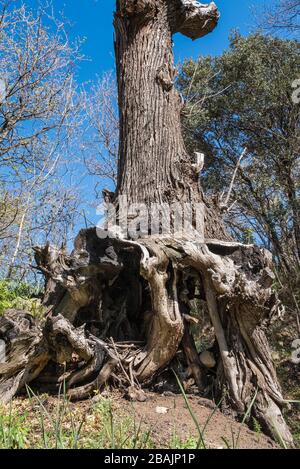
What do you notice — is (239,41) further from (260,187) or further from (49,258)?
(49,258)

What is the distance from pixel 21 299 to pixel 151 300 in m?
2.40

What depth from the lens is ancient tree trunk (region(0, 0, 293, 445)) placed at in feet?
8.37

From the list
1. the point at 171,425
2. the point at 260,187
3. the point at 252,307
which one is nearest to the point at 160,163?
the point at 252,307

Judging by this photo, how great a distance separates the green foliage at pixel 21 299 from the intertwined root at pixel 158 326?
0.59 meters

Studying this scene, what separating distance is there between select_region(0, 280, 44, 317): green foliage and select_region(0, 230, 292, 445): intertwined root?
0.59 m

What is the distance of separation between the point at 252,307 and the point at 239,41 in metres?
8.84

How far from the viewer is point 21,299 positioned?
464 centimetres

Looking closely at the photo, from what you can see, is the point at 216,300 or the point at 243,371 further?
the point at 216,300

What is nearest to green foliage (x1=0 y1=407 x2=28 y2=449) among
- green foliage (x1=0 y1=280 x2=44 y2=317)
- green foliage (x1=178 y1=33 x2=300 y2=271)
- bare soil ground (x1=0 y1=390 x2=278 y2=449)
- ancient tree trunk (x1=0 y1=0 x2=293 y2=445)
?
bare soil ground (x1=0 y1=390 x2=278 y2=449)

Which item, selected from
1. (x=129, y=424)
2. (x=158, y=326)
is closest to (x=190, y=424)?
(x=129, y=424)

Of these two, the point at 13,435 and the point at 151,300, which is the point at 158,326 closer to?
the point at 151,300

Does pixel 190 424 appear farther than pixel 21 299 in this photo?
No

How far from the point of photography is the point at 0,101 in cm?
698

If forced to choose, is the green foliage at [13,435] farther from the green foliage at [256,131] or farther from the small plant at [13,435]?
the green foliage at [256,131]
